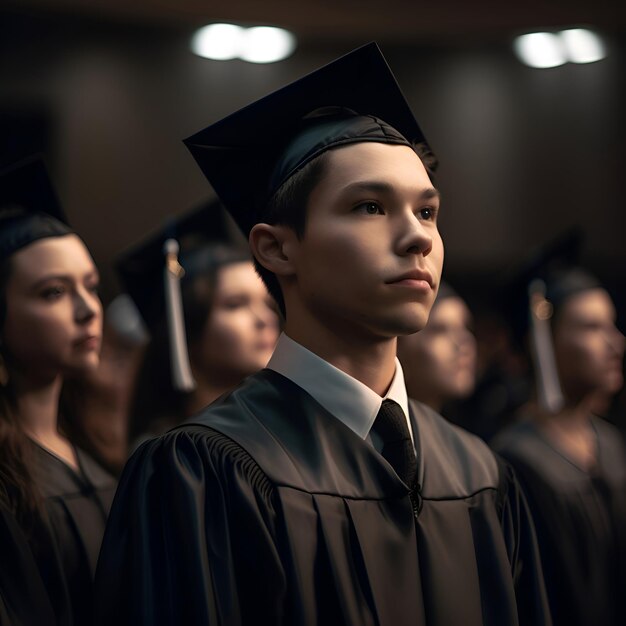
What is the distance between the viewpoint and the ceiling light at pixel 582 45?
5438 millimetres

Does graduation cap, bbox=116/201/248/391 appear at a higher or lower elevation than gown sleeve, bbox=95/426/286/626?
higher

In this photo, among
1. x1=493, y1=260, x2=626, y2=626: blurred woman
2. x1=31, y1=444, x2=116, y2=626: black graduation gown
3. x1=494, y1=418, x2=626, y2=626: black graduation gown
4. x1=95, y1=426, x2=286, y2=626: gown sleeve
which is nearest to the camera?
x1=95, y1=426, x2=286, y2=626: gown sleeve

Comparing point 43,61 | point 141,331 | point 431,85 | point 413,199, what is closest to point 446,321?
point 141,331

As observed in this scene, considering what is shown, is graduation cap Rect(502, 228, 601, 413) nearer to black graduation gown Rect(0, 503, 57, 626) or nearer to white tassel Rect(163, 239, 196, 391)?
white tassel Rect(163, 239, 196, 391)

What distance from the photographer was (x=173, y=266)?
10.3 feet

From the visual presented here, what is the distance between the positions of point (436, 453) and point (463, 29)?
4.00 metres

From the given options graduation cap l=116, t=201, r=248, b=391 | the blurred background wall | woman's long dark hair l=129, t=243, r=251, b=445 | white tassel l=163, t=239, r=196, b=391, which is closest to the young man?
white tassel l=163, t=239, r=196, b=391

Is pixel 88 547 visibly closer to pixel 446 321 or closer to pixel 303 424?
pixel 303 424

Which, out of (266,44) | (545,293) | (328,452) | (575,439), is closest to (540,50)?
(266,44)

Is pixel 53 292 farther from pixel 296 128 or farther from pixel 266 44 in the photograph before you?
pixel 266 44

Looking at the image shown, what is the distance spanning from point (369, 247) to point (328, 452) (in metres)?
0.35

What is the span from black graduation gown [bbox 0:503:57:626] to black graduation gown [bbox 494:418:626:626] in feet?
6.59

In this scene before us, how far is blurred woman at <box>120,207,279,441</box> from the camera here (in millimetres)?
3186

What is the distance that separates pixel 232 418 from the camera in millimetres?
1707
